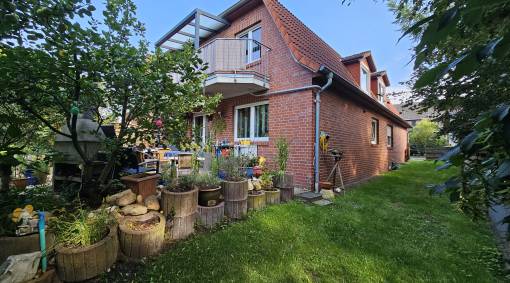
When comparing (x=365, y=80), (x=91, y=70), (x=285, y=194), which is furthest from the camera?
(x=365, y=80)

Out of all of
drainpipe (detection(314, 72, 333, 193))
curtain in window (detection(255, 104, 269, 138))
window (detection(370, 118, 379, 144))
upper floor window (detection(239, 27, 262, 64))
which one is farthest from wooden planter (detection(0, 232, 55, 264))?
window (detection(370, 118, 379, 144))

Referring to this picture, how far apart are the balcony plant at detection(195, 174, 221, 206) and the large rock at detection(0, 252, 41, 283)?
1.89 m

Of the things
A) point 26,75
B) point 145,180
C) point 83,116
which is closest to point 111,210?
point 145,180

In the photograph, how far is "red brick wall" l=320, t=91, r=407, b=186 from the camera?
670cm

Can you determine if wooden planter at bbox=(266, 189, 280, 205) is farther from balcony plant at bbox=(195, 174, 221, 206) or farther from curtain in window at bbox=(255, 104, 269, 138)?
curtain in window at bbox=(255, 104, 269, 138)

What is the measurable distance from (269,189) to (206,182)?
1.55 metres

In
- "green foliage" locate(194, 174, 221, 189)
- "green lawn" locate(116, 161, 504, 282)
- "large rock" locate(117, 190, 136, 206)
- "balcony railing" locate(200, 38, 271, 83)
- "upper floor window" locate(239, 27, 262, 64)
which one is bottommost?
"green lawn" locate(116, 161, 504, 282)

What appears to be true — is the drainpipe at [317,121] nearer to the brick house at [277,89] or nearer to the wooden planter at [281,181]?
the brick house at [277,89]

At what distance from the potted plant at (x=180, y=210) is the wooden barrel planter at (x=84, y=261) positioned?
843 mm

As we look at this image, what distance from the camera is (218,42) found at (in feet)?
23.4

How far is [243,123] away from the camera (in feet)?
26.5

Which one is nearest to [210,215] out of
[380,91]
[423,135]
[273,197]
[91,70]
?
[273,197]

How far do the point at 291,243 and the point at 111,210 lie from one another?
2263 mm

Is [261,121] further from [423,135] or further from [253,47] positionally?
[423,135]
